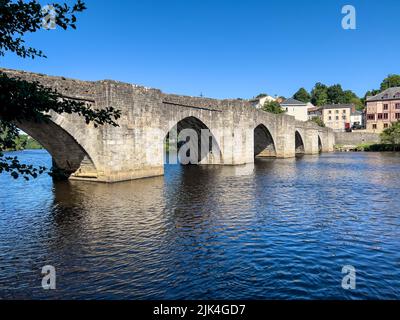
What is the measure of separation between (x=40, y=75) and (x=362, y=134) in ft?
303

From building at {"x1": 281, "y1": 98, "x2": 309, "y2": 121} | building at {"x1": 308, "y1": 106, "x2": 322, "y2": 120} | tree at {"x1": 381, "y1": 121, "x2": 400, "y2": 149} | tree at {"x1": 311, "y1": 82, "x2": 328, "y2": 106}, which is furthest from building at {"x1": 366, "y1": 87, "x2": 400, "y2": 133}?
tree at {"x1": 311, "y1": 82, "x2": 328, "y2": 106}

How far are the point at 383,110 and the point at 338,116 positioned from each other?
28968 mm

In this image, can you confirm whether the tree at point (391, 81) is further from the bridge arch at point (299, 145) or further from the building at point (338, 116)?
the bridge arch at point (299, 145)

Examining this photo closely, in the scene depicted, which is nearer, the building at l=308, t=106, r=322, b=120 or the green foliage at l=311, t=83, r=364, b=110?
the building at l=308, t=106, r=322, b=120

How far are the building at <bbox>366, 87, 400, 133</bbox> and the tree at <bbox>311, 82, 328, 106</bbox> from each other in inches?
2521

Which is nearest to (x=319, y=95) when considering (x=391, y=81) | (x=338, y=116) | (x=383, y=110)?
(x=391, y=81)

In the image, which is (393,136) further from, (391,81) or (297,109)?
(391,81)

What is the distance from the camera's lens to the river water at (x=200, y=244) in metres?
7.80

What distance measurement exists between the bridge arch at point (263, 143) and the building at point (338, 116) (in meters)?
78.5

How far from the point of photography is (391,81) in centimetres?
14012

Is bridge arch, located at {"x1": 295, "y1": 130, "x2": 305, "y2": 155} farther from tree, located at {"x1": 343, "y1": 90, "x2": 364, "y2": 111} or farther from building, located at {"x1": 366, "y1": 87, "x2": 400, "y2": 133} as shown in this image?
tree, located at {"x1": 343, "y1": 90, "x2": 364, "y2": 111}

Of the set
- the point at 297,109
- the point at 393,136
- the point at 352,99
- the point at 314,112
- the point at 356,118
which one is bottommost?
the point at 393,136

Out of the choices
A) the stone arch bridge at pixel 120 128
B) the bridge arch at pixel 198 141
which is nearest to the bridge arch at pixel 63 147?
the stone arch bridge at pixel 120 128

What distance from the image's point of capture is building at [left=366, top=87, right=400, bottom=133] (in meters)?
95.9
